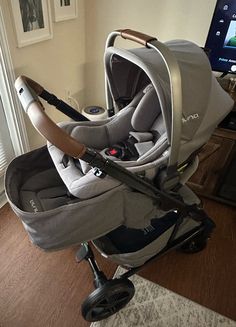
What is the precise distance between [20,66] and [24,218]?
40.9 inches

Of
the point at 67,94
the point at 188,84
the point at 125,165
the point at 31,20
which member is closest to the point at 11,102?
the point at 31,20

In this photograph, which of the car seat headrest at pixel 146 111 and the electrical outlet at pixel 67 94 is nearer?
the car seat headrest at pixel 146 111

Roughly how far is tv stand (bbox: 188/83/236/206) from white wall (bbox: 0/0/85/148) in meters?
1.14

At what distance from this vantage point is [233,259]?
1.28 metres

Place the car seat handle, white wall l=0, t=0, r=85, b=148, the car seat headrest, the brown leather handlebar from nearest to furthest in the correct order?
the car seat handle
the brown leather handlebar
the car seat headrest
white wall l=0, t=0, r=85, b=148

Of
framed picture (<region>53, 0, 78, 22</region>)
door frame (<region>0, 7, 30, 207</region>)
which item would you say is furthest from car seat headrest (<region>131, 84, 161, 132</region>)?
framed picture (<region>53, 0, 78, 22</region>)

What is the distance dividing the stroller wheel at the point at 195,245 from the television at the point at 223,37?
0.99 meters

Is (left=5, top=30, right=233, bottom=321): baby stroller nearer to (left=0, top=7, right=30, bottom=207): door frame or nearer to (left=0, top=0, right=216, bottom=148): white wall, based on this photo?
(left=0, top=7, right=30, bottom=207): door frame

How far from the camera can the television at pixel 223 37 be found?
1237 mm

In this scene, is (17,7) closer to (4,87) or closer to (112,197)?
(4,87)

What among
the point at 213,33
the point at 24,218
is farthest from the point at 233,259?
the point at 213,33

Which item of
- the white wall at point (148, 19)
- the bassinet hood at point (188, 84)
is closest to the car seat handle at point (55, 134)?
the bassinet hood at point (188, 84)

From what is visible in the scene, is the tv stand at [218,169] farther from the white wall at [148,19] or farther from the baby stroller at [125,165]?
the white wall at [148,19]

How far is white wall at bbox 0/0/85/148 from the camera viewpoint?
1320 mm
